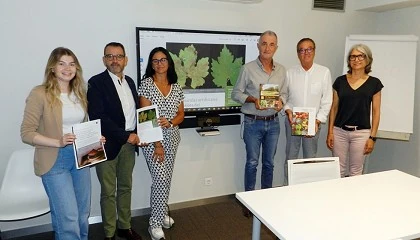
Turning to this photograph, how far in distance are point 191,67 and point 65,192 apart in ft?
5.43

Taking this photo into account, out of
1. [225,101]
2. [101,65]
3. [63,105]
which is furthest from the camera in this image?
[225,101]

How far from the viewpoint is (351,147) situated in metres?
2.94

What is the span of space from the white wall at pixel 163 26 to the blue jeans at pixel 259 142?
0.34 m

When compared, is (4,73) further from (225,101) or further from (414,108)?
(414,108)

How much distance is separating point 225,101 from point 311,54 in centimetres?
98

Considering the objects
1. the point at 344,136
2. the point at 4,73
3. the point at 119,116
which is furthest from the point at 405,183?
the point at 4,73

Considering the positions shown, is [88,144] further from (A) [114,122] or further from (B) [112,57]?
(B) [112,57]

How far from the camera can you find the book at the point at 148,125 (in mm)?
2302

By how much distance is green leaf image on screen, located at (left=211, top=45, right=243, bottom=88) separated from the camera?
3.13 m

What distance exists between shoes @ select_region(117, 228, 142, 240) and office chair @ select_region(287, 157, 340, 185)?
57.0 inches

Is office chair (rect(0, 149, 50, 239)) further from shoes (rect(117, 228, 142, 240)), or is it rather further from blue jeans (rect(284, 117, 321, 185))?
blue jeans (rect(284, 117, 321, 185))

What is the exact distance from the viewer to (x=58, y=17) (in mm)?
2523

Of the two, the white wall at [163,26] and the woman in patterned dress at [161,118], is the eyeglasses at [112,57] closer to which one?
the woman in patterned dress at [161,118]

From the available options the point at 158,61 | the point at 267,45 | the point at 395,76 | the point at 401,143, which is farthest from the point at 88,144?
the point at 401,143
